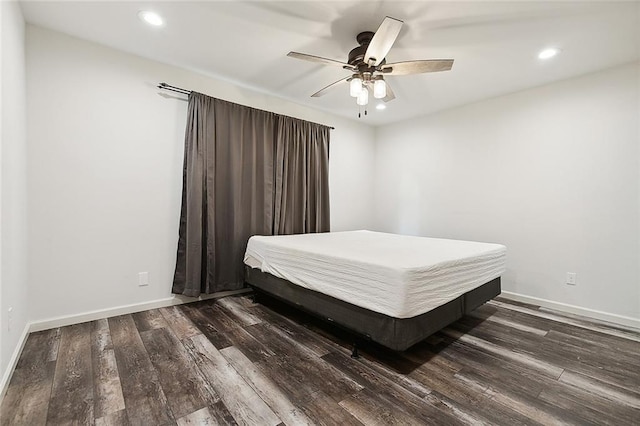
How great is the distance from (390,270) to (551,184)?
263cm

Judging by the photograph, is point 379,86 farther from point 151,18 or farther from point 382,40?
point 151,18

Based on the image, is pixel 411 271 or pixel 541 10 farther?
pixel 541 10

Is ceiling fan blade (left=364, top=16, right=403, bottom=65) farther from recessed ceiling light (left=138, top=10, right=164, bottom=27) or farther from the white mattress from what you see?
recessed ceiling light (left=138, top=10, right=164, bottom=27)

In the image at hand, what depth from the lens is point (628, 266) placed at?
274 cm

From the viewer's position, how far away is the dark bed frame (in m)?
1.80

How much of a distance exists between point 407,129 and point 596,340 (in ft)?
11.2

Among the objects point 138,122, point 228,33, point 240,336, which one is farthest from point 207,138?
point 240,336

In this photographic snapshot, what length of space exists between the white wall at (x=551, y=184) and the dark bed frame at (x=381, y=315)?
956 millimetres

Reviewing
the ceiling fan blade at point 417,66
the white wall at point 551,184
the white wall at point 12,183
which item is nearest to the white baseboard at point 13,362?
the white wall at point 12,183

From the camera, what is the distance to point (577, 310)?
9.83 ft

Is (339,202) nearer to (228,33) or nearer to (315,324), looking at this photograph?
(315,324)

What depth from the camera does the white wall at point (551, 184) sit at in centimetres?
277

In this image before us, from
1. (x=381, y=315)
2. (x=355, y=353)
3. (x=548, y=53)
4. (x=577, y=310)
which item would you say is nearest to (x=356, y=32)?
(x=548, y=53)

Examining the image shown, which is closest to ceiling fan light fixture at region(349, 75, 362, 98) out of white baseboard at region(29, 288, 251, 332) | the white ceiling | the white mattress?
the white ceiling
